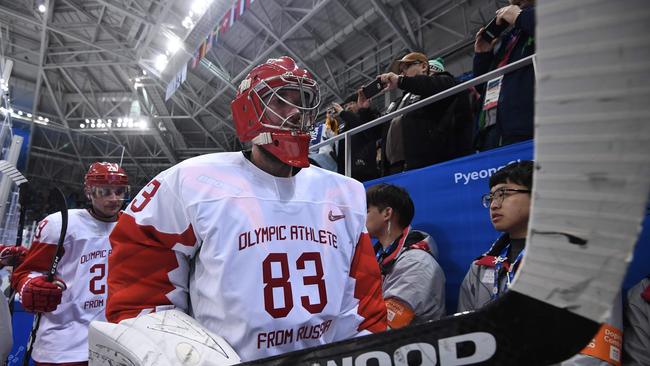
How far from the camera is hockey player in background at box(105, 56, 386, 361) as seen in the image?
3.61 ft

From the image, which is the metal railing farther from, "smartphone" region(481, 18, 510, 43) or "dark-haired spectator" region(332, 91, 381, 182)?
"smartphone" region(481, 18, 510, 43)

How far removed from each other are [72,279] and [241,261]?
1.94 metres

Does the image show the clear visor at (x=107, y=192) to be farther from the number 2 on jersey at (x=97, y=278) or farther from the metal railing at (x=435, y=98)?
the metal railing at (x=435, y=98)

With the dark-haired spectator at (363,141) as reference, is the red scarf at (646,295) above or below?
below

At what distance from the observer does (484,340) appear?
0.45 metres

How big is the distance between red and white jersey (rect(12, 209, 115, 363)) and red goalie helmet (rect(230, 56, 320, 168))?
5.58 feet

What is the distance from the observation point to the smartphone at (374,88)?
2.83 meters

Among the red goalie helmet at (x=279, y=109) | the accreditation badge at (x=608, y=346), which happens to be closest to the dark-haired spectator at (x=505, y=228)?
the accreditation badge at (x=608, y=346)

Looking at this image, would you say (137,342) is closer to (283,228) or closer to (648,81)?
(283,228)

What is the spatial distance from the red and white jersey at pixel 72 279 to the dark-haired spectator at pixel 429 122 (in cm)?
204

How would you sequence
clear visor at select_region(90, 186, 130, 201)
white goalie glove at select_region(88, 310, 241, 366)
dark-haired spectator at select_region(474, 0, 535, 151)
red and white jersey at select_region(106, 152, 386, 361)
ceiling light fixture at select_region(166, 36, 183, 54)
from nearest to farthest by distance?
1. white goalie glove at select_region(88, 310, 241, 366)
2. red and white jersey at select_region(106, 152, 386, 361)
3. dark-haired spectator at select_region(474, 0, 535, 151)
4. clear visor at select_region(90, 186, 130, 201)
5. ceiling light fixture at select_region(166, 36, 183, 54)

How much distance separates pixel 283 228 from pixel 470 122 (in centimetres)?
193

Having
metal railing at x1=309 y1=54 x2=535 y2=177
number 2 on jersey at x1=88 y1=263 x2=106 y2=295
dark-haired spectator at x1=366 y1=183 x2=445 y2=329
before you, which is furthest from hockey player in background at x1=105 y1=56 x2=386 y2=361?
number 2 on jersey at x1=88 y1=263 x2=106 y2=295

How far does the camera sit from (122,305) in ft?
3.58
